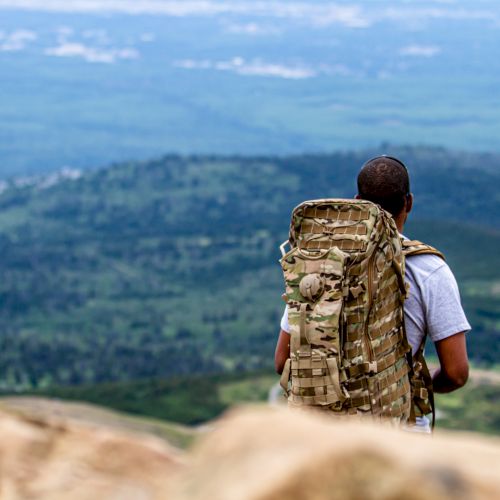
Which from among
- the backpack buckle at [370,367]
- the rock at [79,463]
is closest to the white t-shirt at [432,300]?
the backpack buckle at [370,367]

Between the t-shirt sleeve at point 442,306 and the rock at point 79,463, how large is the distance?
3186mm

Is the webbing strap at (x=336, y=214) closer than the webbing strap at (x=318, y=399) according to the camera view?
No

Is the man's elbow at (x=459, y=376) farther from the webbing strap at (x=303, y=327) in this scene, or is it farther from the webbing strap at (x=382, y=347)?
the webbing strap at (x=303, y=327)

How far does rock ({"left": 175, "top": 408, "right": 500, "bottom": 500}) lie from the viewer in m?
3.78

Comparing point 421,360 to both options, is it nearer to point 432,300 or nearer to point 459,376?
point 459,376

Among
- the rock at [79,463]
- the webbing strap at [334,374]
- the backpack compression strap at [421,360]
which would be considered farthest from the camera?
the backpack compression strap at [421,360]

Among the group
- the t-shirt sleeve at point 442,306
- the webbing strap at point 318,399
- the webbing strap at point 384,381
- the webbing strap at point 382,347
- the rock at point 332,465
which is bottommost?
the webbing strap at point 318,399

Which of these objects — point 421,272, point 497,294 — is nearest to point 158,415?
point 497,294

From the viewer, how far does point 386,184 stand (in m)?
8.16

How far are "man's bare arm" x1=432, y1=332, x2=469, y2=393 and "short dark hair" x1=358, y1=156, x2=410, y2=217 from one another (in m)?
1.10

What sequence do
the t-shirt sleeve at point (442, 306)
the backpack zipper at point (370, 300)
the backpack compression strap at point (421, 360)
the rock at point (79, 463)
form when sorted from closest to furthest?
the rock at point (79, 463) < the backpack zipper at point (370, 300) < the t-shirt sleeve at point (442, 306) < the backpack compression strap at point (421, 360)

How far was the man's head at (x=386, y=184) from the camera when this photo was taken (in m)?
8.17

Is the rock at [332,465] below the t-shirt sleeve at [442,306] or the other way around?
the other way around

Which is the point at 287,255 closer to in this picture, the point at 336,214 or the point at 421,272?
the point at 336,214
